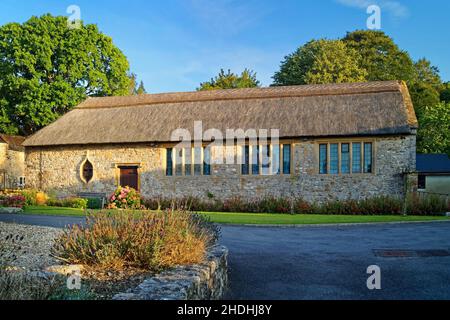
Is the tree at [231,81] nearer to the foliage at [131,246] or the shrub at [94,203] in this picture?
the shrub at [94,203]

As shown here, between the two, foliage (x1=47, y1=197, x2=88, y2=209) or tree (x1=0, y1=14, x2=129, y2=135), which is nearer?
foliage (x1=47, y1=197, x2=88, y2=209)

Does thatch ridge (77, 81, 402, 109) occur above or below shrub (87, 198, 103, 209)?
above

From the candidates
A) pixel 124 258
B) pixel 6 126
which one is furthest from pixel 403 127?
pixel 6 126

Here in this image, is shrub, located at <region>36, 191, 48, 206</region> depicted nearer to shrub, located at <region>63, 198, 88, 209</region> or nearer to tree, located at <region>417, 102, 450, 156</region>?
shrub, located at <region>63, 198, 88, 209</region>

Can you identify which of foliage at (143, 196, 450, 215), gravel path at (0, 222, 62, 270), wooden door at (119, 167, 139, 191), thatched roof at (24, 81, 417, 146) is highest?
thatched roof at (24, 81, 417, 146)

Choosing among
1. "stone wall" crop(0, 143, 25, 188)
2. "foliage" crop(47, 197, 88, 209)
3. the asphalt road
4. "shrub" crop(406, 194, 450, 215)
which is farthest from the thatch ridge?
the asphalt road

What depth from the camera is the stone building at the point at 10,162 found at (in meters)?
30.5

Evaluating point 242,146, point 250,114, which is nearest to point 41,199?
point 242,146

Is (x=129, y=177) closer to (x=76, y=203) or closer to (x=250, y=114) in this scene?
(x=76, y=203)

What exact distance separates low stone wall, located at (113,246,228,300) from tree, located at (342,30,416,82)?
130ft

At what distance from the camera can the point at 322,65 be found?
127 feet

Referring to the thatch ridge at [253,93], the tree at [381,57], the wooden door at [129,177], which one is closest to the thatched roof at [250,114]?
the thatch ridge at [253,93]

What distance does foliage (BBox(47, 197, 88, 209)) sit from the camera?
73.6 feet

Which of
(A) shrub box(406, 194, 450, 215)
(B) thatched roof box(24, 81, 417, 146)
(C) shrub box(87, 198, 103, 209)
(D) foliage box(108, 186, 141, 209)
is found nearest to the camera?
(A) shrub box(406, 194, 450, 215)
